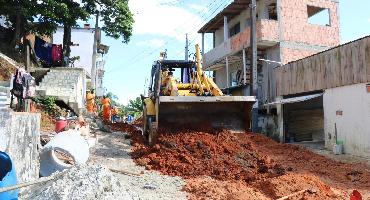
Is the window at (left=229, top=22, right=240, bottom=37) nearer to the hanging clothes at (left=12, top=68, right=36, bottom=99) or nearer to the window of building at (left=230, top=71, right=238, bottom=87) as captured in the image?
the window of building at (left=230, top=71, right=238, bottom=87)

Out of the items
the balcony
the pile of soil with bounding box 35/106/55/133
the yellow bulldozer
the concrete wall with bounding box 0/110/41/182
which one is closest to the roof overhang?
the balcony

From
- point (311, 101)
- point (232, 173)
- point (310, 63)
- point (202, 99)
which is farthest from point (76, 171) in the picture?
point (311, 101)

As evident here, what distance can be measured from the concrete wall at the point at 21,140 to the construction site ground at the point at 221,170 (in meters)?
1.89

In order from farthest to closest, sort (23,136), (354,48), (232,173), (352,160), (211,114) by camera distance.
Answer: (354,48), (352,160), (211,114), (232,173), (23,136)

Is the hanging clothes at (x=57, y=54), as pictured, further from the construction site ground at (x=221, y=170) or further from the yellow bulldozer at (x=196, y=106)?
the yellow bulldozer at (x=196, y=106)

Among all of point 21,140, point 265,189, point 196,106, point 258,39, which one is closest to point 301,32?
point 258,39

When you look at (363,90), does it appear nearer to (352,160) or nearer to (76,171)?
(352,160)

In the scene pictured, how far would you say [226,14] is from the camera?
24.4 m

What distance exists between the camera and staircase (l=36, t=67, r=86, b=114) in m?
16.9

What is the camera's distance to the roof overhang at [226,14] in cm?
2227

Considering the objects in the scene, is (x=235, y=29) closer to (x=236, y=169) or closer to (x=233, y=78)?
(x=233, y=78)

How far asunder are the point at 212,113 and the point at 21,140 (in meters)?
5.51

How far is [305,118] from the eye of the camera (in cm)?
1945

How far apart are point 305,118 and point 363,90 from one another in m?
6.83
